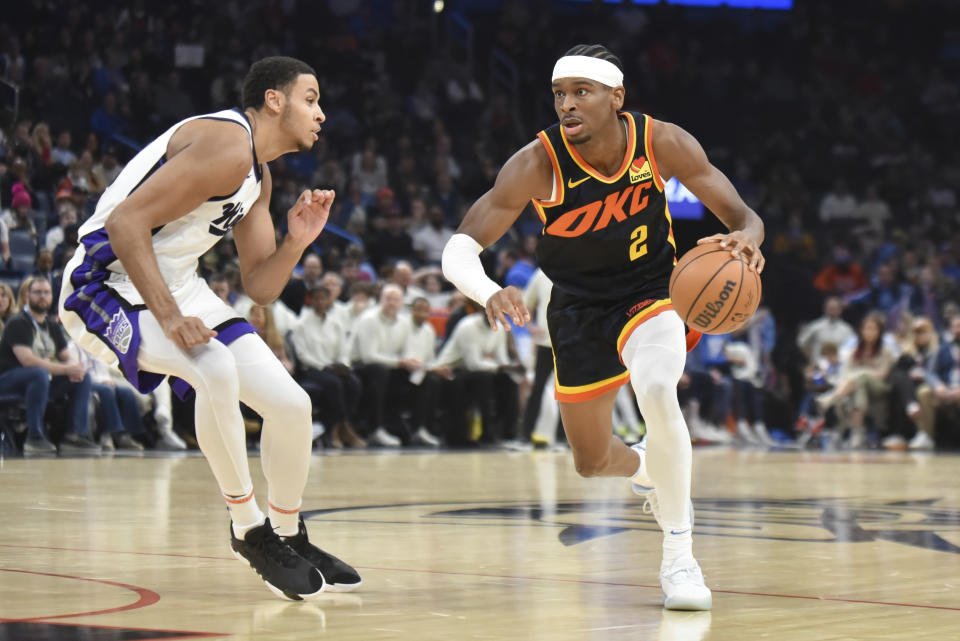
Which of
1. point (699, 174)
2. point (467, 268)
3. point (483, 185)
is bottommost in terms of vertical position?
point (467, 268)

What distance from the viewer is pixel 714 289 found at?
4.43 meters

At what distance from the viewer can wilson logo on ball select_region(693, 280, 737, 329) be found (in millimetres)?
4438

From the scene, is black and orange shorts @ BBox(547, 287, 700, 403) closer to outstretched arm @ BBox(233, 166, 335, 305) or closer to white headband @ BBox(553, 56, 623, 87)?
white headband @ BBox(553, 56, 623, 87)

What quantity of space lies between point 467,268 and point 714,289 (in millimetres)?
805

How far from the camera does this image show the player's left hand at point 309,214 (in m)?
4.67

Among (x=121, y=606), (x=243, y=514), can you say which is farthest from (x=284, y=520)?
(x=121, y=606)

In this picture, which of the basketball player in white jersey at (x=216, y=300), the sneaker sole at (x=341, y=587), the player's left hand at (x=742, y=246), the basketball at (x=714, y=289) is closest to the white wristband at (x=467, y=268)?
the basketball player in white jersey at (x=216, y=300)

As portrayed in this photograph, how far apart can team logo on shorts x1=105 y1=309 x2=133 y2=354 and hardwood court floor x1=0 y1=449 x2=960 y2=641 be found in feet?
2.42

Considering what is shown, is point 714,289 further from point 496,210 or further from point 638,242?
point 496,210

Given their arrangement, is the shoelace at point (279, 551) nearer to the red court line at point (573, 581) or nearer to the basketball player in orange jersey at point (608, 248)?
the red court line at point (573, 581)

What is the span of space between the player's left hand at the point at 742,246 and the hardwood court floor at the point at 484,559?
1040 mm

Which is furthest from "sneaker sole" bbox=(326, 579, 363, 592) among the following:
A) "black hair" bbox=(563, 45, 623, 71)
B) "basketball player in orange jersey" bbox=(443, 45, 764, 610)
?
"black hair" bbox=(563, 45, 623, 71)

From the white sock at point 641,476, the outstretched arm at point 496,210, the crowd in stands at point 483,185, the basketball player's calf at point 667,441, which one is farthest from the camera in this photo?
the crowd in stands at point 483,185

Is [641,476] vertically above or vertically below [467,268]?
below
